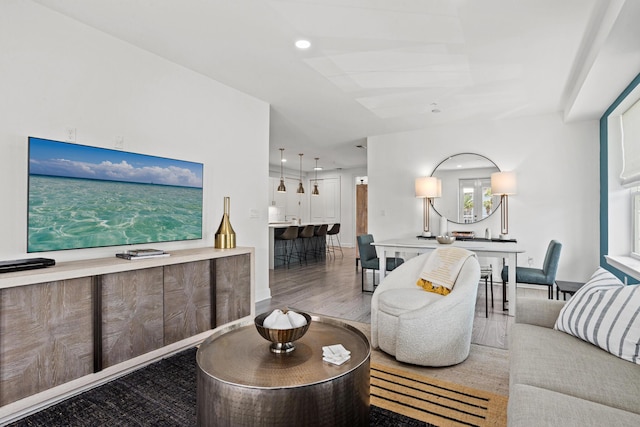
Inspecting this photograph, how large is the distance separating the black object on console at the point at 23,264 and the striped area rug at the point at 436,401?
2.21m

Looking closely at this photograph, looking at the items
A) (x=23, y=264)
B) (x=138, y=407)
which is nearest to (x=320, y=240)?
(x=138, y=407)

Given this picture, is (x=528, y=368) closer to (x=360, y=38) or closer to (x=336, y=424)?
(x=336, y=424)

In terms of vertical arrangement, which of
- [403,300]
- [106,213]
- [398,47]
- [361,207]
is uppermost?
[398,47]

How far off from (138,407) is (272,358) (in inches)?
39.4

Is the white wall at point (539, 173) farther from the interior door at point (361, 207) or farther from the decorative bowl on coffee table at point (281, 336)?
the decorative bowl on coffee table at point (281, 336)

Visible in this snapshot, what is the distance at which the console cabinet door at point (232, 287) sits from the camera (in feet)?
10.4

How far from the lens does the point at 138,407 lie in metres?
1.99

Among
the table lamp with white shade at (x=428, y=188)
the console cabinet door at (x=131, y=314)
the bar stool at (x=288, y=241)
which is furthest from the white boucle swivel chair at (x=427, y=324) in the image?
the bar stool at (x=288, y=241)

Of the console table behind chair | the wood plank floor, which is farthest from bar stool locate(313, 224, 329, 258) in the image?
the console table behind chair

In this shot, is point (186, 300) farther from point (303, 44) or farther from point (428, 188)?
point (428, 188)

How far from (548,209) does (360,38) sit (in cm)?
395

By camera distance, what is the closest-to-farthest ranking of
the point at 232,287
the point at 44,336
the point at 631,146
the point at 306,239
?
the point at 44,336
the point at 232,287
the point at 631,146
the point at 306,239

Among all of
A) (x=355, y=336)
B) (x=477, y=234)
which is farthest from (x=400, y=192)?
(x=355, y=336)

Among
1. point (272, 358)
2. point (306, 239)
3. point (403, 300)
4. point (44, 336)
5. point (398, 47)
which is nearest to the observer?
point (272, 358)
